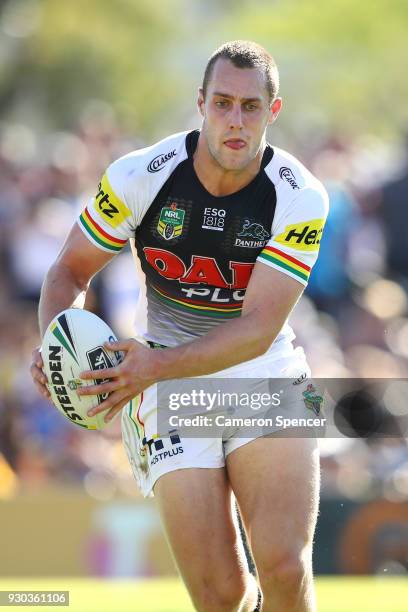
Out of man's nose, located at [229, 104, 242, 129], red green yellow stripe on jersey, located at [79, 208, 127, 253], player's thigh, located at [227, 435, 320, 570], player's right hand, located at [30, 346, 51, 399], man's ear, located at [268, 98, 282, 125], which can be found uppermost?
man's ear, located at [268, 98, 282, 125]

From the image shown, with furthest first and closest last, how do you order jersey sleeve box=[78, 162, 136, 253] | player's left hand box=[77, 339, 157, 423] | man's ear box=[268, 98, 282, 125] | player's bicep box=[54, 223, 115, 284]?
player's bicep box=[54, 223, 115, 284] → jersey sleeve box=[78, 162, 136, 253] → man's ear box=[268, 98, 282, 125] → player's left hand box=[77, 339, 157, 423]

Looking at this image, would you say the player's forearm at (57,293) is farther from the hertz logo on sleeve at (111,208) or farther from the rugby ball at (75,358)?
the hertz logo on sleeve at (111,208)

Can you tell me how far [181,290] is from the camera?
22.5 feet

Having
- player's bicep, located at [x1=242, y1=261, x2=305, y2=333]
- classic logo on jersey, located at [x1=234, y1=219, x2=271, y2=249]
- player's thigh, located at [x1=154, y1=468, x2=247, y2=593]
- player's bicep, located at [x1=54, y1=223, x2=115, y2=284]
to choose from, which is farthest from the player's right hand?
classic logo on jersey, located at [x1=234, y1=219, x2=271, y2=249]

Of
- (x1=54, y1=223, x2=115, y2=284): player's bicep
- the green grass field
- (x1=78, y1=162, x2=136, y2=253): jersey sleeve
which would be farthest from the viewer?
the green grass field

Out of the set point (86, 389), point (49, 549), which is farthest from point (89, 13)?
point (86, 389)

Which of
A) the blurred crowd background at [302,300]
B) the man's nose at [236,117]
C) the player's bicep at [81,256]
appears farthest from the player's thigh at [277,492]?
the blurred crowd background at [302,300]

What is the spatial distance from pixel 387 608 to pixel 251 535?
10.8 ft

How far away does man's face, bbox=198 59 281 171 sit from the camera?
6.36m

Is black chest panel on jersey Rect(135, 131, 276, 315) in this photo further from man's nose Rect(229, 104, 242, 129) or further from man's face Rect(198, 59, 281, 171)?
man's nose Rect(229, 104, 242, 129)

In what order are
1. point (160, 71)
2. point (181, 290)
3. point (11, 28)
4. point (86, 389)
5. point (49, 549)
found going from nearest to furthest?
point (86, 389), point (181, 290), point (49, 549), point (11, 28), point (160, 71)

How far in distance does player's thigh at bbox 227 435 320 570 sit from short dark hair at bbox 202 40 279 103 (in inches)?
→ 72.4

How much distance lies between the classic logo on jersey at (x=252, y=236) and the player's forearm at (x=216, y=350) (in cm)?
45

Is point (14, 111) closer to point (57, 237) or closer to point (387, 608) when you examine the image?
point (57, 237)
